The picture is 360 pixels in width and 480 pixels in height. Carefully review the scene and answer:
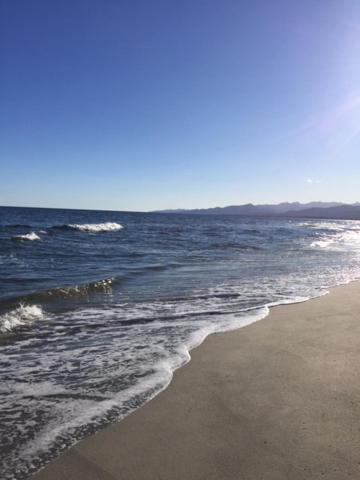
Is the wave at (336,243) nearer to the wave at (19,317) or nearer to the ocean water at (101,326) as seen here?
the ocean water at (101,326)

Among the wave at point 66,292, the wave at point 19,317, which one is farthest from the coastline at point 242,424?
the wave at point 66,292

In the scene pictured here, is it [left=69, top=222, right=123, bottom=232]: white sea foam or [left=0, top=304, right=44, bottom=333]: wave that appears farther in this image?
[left=69, top=222, right=123, bottom=232]: white sea foam

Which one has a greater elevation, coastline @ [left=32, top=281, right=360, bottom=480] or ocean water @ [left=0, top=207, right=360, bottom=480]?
coastline @ [left=32, top=281, right=360, bottom=480]

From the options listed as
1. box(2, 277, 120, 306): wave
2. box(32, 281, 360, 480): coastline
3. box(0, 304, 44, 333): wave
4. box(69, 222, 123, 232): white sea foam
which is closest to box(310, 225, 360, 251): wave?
box(2, 277, 120, 306): wave

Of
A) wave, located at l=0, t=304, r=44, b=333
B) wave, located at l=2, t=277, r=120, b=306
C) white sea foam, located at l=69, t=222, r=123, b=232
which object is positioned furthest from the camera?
white sea foam, located at l=69, t=222, r=123, b=232

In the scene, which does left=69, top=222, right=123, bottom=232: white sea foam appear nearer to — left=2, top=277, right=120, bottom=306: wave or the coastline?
left=2, top=277, right=120, bottom=306: wave

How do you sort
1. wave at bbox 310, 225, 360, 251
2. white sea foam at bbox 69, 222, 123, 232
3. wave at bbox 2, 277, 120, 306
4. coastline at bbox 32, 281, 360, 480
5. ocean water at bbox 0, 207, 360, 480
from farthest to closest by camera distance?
white sea foam at bbox 69, 222, 123, 232
wave at bbox 310, 225, 360, 251
wave at bbox 2, 277, 120, 306
ocean water at bbox 0, 207, 360, 480
coastline at bbox 32, 281, 360, 480

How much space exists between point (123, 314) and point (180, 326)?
1621mm

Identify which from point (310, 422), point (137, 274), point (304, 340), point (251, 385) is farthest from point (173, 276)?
point (310, 422)

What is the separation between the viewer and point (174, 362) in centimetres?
507

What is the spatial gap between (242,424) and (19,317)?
5571mm

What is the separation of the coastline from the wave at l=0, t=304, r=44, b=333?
11.9 feet

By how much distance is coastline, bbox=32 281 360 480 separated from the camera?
2834 millimetres

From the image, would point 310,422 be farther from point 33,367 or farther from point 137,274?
point 137,274
